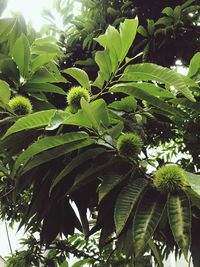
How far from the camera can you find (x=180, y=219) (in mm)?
572

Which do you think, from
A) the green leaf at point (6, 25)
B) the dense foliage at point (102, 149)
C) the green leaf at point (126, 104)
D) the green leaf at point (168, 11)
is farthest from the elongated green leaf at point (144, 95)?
the green leaf at point (168, 11)

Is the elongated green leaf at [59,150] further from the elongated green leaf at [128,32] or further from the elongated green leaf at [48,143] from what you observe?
the elongated green leaf at [128,32]

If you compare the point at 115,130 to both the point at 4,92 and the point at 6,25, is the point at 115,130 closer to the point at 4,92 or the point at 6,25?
the point at 4,92

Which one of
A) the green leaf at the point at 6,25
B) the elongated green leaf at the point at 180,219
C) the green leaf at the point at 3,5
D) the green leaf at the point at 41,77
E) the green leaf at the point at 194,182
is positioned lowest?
the elongated green leaf at the point at 180,219

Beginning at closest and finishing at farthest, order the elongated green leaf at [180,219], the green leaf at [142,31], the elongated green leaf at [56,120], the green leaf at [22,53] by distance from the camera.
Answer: the elongated green leaf at [180,219] → the elongated green leaf at [56,120] → the green leaf at [22,53] → the green leaf at [142,31]

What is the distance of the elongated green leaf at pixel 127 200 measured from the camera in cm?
60

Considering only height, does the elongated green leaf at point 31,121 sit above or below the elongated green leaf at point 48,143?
above

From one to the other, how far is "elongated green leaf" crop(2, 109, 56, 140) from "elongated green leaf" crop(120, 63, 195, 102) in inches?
7.4

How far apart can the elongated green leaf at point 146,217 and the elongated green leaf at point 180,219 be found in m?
0.02

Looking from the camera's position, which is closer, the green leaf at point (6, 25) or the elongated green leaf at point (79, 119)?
the elongated green leaf at point (79, 119)

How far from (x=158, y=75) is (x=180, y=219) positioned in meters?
0.31

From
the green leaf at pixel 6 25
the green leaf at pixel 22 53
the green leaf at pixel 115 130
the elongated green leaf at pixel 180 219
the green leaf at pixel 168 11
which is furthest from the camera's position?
the green leaf at pixel 168 11

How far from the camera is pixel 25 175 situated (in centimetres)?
86

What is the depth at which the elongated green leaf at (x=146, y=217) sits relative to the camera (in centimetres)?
56
